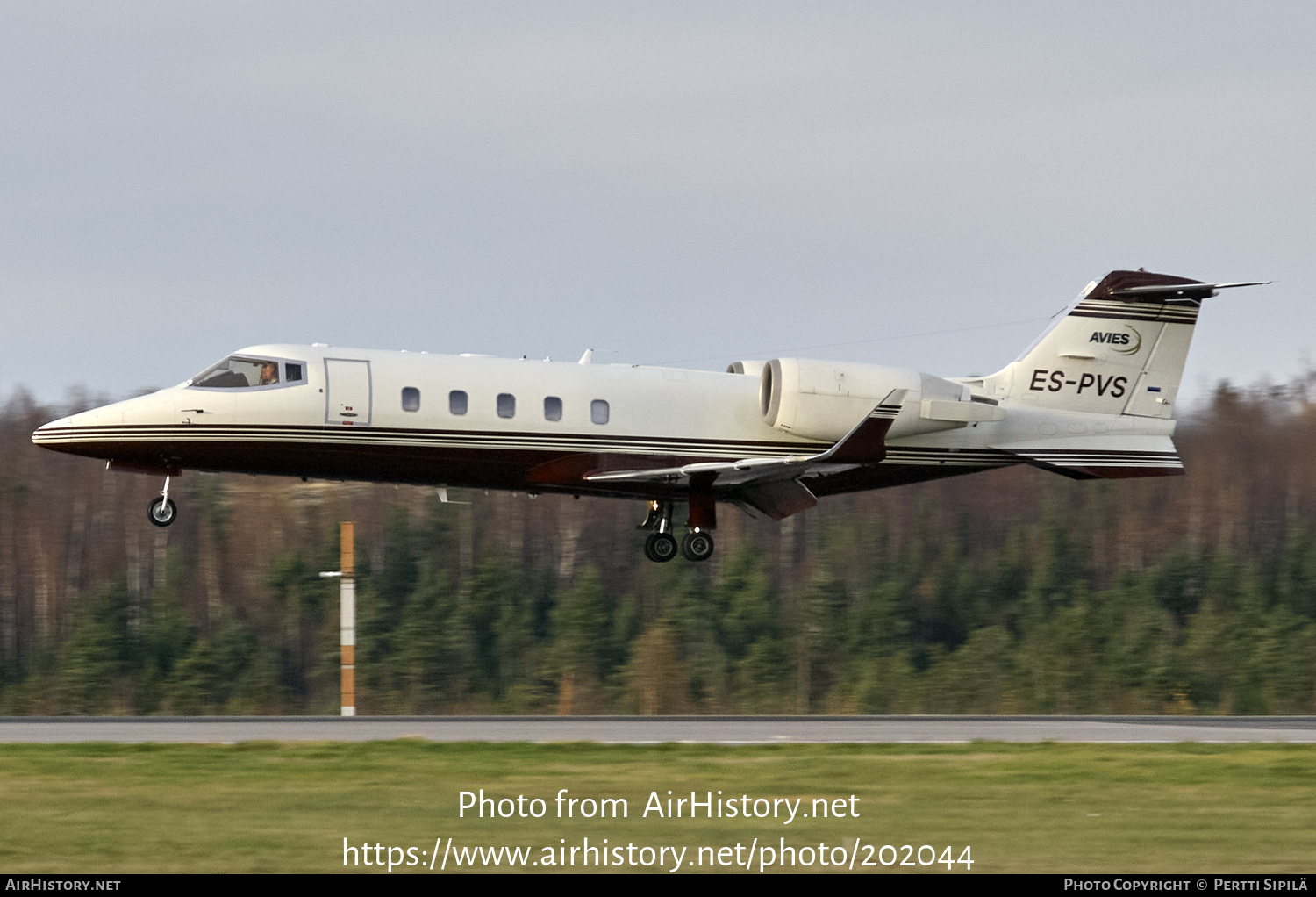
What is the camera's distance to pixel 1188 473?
71.2 metres

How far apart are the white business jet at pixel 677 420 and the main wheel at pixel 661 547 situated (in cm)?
4

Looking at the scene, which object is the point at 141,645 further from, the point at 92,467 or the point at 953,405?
the point at 953,405

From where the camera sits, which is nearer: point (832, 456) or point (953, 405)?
point (832, 456)

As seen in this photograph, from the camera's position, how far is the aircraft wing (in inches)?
1015

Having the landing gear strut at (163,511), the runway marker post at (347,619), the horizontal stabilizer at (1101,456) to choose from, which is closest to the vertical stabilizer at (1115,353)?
the horizontal stabilizer at (1101,456)

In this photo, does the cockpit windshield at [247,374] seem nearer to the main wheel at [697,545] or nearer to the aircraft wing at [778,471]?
the aircraft wing at [778,471]

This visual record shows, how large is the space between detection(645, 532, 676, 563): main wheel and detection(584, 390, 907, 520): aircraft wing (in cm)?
124

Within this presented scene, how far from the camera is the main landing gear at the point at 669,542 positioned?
28234 millimetres

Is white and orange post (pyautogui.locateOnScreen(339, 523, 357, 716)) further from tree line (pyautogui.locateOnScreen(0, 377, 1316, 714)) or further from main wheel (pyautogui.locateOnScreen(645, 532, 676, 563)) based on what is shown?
tree line (pyautogui.locateOnScreen(0, 377, 1316, 714))

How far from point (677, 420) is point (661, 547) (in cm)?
254

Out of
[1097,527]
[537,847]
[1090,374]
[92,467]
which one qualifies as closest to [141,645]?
[92,467]

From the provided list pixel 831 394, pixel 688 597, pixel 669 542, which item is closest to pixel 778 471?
pixel 831 394

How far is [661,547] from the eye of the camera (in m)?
28.6

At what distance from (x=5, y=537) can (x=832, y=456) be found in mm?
58875
